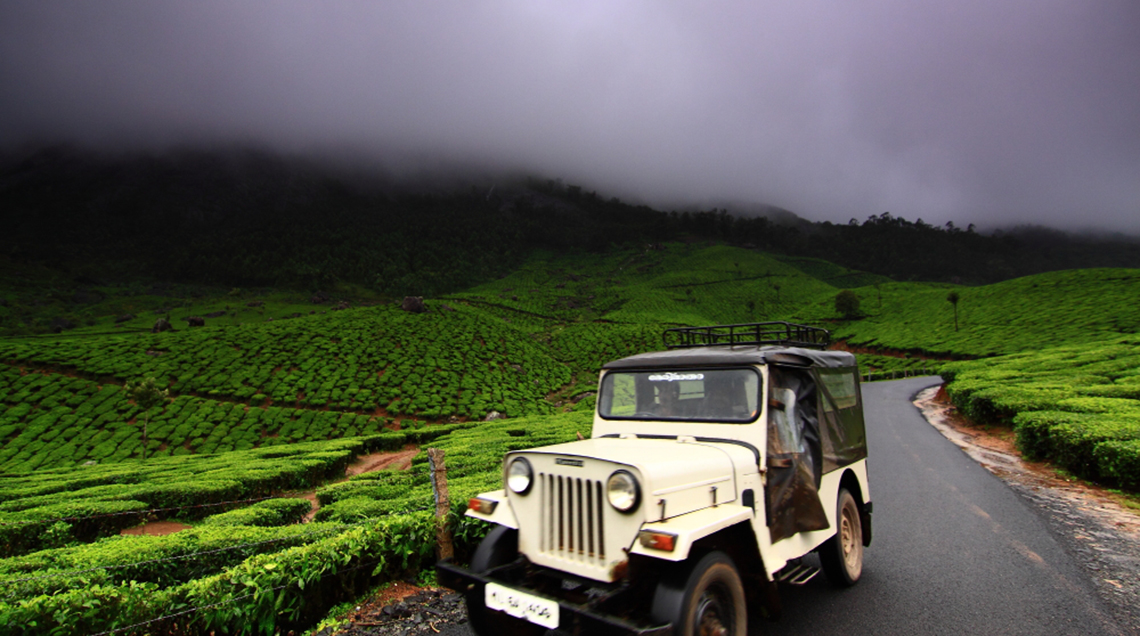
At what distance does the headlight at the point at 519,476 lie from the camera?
13.2ft

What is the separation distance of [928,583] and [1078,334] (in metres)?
59.8

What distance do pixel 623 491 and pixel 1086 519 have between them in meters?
8.82

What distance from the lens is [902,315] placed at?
83062 mm

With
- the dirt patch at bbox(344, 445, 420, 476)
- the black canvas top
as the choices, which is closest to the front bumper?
the black canvas top

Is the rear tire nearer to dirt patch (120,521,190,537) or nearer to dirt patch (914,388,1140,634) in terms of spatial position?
dirt patch (914,388,1140,634)

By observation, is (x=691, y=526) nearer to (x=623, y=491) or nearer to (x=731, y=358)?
(x=623, y=491)

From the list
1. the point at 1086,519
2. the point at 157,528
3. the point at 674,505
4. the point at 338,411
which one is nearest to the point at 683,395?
the point at 674,505

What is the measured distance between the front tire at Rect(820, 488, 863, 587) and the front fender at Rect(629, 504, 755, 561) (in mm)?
2079

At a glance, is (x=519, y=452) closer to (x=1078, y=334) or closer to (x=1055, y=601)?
(x=1055, y=601)

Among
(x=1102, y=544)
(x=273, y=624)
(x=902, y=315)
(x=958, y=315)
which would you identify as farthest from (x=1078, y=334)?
(x=273, y=624)

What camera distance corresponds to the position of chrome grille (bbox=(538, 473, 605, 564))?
3662mm

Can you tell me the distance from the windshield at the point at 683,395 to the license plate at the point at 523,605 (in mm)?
2167

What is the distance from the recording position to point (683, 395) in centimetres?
515

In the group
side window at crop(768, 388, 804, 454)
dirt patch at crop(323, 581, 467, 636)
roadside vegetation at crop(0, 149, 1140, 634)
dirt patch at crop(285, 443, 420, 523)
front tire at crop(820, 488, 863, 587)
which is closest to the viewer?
side window at crop(768, 388, 804, 454)
